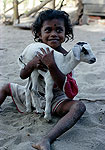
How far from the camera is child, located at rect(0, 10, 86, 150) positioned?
189 centimetres

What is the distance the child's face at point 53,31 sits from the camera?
212 cm

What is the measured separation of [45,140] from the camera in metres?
1.80

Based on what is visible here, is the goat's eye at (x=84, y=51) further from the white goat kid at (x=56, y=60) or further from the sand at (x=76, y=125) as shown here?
the sand at (x=76, y=125)

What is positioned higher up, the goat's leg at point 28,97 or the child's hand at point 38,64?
the child's hand at point 38,64

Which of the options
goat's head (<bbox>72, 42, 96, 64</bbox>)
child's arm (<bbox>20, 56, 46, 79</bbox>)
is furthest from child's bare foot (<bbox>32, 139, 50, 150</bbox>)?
goat's head (<bbox>72, 42, 96, 64</bbox>)

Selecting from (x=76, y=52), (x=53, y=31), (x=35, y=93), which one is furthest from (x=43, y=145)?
(x=53, y=31)

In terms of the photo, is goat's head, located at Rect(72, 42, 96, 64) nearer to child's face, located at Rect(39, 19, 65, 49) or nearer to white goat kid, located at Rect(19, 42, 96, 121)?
white goat kid, located at Rect(19, 42, 96, 121)

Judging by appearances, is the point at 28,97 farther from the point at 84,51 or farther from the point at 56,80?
the point at 84,51

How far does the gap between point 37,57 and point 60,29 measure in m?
0.39

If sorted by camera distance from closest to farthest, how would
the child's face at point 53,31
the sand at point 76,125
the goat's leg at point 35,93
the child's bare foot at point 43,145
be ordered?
the child's bare foot at point 43,145, the sand at point 76,125, the goat's leg at point 35,93, the child's face at point 53,31

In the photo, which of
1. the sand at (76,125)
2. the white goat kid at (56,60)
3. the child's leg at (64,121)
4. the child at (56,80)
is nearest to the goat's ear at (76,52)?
the white goat kid at (56,60)

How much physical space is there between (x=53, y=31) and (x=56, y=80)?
0.49 m

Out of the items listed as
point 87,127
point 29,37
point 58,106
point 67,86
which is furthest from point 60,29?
point 29,37

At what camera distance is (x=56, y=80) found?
191cm
